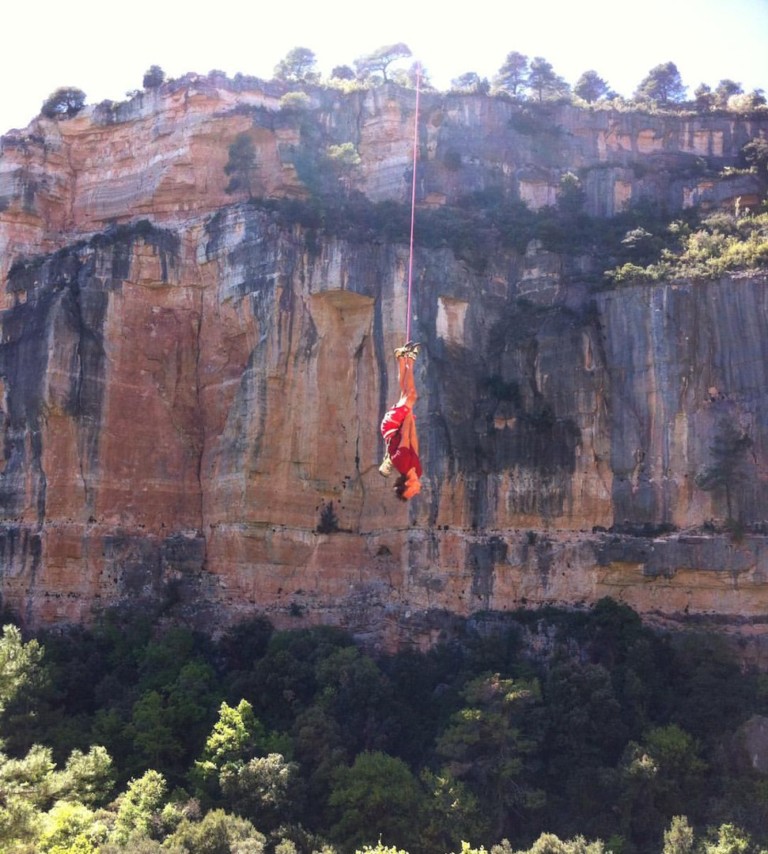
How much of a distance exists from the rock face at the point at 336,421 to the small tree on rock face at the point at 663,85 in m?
15.3

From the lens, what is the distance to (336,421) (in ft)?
131

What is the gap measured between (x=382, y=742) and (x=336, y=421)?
484 inches

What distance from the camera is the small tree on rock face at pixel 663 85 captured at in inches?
2271

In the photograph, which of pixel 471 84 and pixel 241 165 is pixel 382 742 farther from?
pixel 471 84

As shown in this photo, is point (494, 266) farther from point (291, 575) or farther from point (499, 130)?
point (291, 575)

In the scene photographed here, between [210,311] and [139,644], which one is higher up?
[210,311]

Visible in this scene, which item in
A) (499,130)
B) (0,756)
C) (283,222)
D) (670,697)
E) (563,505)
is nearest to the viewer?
(0,756)

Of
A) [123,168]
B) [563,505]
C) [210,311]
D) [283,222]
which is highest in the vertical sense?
[123,168]

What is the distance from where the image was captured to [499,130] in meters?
48.8

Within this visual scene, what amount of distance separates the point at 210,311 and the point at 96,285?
4.21 m

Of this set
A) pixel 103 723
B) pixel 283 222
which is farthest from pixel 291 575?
pixel 283 222

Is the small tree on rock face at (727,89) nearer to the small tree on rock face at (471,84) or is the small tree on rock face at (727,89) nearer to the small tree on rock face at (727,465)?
the small tree on rock face at (471,84)

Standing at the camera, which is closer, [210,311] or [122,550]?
[122,550]

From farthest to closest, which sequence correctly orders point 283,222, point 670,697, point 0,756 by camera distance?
point 283,222
point 670,697
point 0,756
